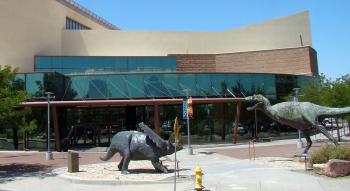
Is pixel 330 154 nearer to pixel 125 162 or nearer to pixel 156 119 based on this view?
pixel 125 162

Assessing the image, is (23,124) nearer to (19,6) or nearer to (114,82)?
(114,82)

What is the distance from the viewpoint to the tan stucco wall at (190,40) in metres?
53.2

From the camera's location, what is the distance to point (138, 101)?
3438 cm

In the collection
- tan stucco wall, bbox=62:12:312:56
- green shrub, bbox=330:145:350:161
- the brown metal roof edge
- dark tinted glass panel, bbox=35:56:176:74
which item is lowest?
green shrub, bbox=330:145:350:161

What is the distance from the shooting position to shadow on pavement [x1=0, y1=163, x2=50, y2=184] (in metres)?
19.4

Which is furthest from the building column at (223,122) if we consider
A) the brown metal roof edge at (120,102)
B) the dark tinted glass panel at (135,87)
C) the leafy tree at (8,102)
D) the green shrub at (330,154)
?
the green shrub at (330,154)

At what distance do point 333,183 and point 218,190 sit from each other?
12.6ft

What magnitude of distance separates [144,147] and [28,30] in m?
32.6

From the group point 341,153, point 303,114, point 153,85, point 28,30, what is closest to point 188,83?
point 153,85

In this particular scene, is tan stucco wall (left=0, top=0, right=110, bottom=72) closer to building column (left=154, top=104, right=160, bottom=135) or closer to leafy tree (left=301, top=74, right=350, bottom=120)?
building column (left=154, top=104, right=160, bottom=135)

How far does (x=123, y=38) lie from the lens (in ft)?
177

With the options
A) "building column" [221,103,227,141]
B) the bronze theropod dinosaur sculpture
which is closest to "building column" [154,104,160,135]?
"building column" [221,103,227,141]

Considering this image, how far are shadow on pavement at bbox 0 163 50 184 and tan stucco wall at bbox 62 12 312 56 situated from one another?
30.0 meters

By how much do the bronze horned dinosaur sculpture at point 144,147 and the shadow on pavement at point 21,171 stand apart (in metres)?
3.79
